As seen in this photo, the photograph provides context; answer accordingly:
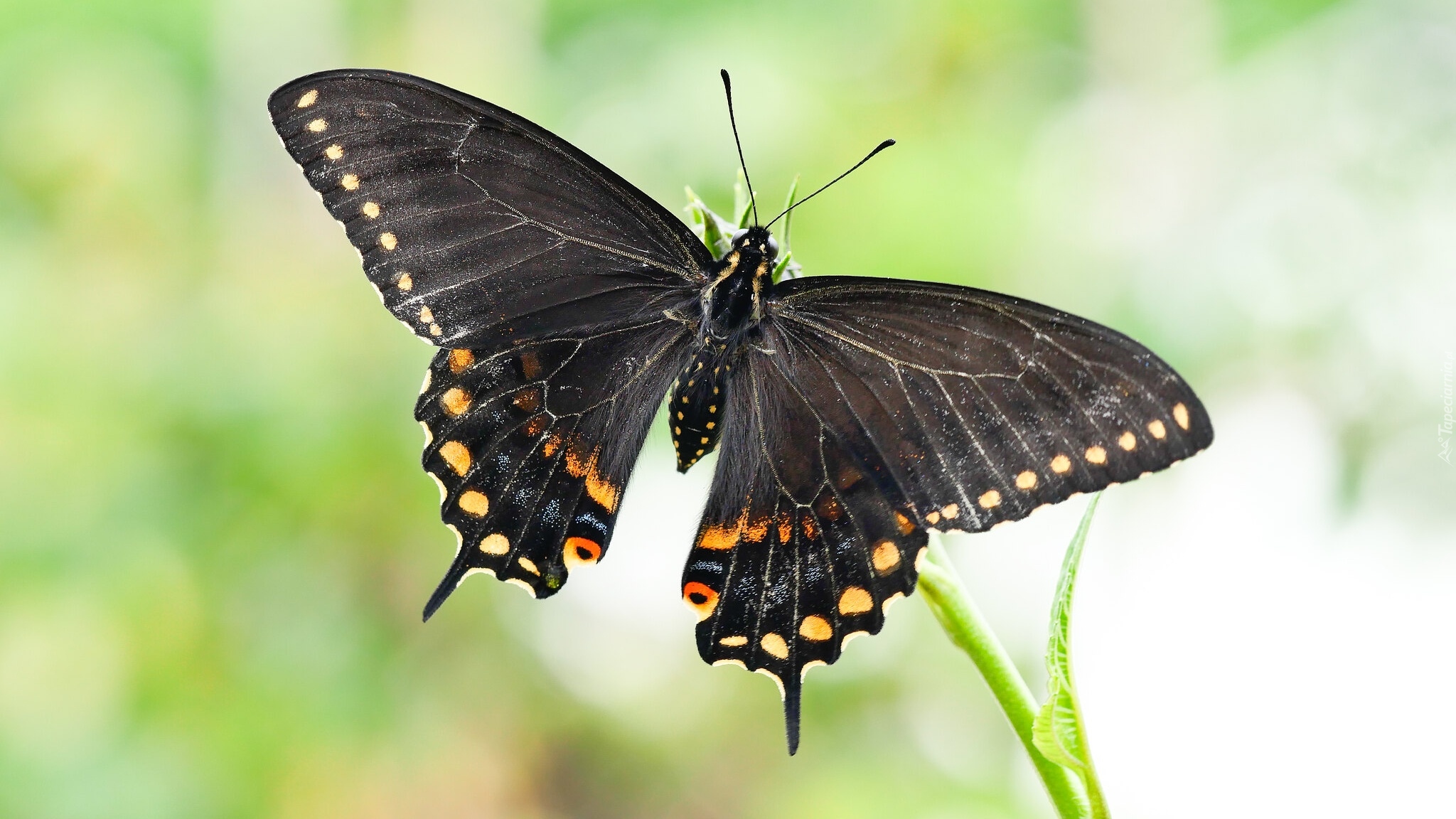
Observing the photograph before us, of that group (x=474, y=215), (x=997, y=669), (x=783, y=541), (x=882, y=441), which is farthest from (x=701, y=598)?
(x=474, y=215)

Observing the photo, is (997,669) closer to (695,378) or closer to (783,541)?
(783,541)

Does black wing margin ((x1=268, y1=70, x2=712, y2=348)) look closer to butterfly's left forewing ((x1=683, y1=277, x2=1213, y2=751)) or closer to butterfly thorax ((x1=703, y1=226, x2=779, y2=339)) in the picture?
butterfly thorax ((x1=703, y1=226, x2=779, y2=339))

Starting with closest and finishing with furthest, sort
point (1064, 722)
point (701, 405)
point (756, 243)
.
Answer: point (1064, 722) < point (756, 243) < point (701, 405)

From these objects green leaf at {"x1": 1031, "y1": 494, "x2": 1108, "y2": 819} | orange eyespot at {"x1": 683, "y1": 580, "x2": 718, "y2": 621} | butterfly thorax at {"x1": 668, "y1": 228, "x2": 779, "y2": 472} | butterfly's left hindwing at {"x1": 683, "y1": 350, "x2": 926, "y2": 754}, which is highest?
butterfly thorax at {"x1": 668, "y1": 228, "x2": 779, "y2": 472}

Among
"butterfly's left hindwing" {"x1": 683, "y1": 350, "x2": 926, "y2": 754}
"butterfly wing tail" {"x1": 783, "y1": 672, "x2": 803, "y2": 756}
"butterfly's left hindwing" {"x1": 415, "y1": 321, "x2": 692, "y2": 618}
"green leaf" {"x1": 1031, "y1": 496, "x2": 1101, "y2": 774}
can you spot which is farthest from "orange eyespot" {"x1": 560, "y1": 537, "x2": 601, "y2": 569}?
Answer: "green leaf" {"x1": 1031, "y1": 496, "x2": 1101, "y2": 774}

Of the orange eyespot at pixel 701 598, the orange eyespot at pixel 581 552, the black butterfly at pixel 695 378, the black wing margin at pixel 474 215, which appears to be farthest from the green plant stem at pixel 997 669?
the black wing margin at pixel 474 215

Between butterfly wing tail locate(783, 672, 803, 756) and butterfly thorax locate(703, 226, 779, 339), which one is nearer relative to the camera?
butterfly wing tail locate(783, 672, 803, 756)

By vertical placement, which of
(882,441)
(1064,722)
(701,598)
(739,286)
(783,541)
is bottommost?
(1064,722)

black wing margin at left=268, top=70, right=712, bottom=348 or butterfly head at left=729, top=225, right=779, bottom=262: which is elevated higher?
black wing margin at left=268, top=70, right=712, bottom=348

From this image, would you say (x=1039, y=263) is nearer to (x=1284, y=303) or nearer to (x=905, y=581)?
(x=1284, y=303)

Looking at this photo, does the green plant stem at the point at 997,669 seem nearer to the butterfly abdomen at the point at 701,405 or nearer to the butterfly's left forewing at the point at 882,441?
the butterfly's left forewing at the point at 882,441
